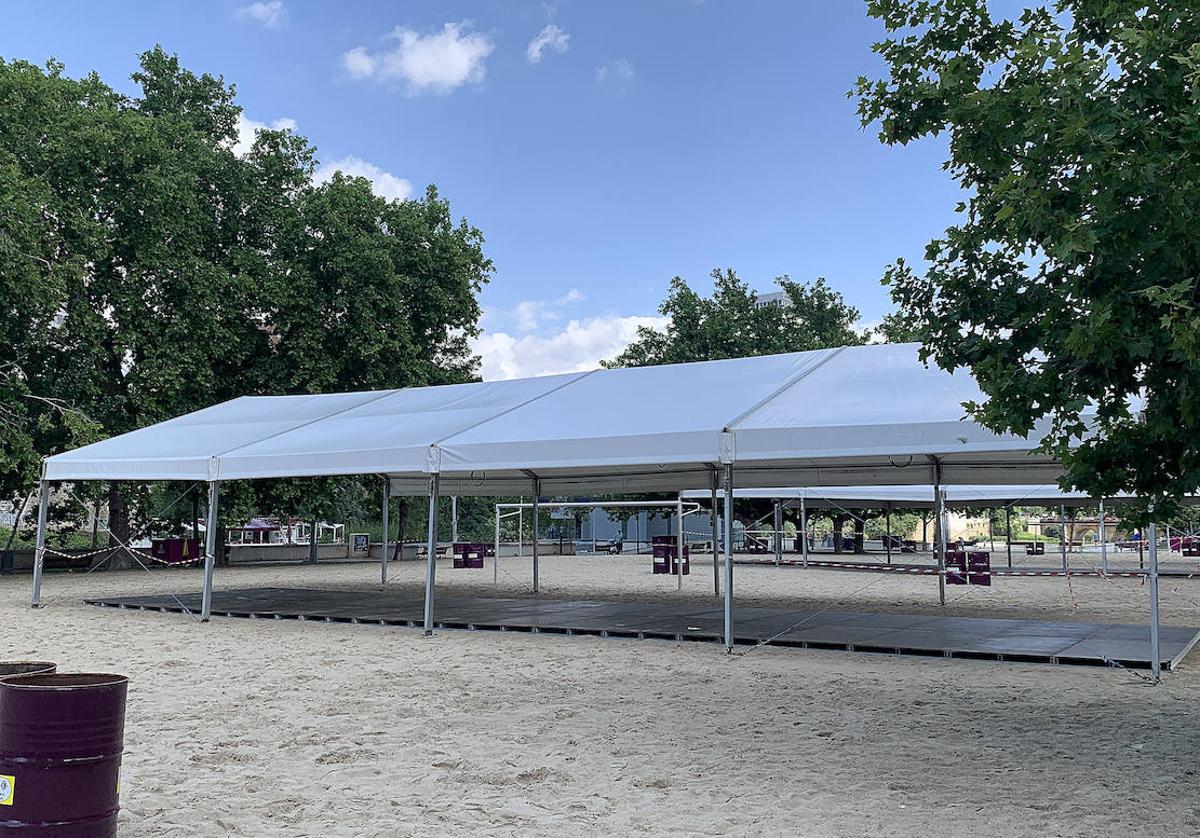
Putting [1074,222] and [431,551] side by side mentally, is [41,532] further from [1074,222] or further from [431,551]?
[1074,222]

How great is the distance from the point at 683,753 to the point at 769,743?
2.16ft

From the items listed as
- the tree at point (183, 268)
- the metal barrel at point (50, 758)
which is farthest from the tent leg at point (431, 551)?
the tree at point (183, 268)

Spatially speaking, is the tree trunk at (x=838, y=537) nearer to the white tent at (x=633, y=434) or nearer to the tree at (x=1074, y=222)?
the white tent at (x=633, y=434)

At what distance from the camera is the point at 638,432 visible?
36.7 ft

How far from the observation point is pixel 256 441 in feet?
48.4

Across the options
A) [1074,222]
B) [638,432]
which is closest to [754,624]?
[638,432]

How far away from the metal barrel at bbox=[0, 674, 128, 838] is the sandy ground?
30.8 inches

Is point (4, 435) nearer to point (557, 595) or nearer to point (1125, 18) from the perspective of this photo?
point (557, 595)

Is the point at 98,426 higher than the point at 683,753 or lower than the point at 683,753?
higher

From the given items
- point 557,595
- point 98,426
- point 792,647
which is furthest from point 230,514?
point 792,647

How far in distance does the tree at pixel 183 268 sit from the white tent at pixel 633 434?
22.3 feet

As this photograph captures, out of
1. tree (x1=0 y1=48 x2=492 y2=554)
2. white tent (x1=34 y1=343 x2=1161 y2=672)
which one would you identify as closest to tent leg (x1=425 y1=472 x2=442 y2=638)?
white tent (x1=34 y1=343 x2=1161 y2=672)

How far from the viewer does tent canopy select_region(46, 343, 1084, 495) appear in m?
10.3

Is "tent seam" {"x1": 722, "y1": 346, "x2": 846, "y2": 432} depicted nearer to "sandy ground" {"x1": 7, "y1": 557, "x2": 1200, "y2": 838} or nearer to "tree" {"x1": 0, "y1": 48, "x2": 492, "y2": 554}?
"sandy ground" {"x1": 7, "y1": 557, "x2": 1200, "y2": 838}
